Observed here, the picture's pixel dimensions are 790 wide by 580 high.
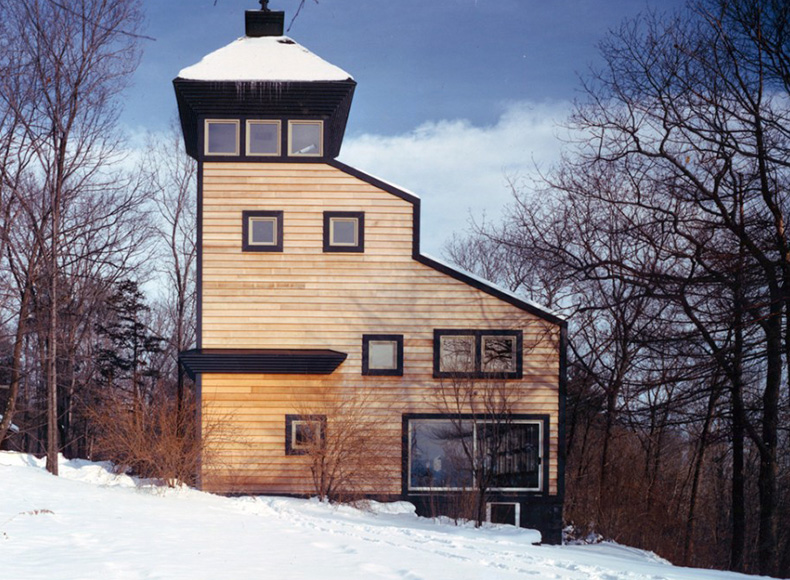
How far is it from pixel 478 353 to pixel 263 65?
8.06 meters

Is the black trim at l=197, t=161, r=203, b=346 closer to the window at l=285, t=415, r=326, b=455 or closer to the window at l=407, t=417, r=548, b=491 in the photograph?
the window at l=285, t=415, r=326, b=455

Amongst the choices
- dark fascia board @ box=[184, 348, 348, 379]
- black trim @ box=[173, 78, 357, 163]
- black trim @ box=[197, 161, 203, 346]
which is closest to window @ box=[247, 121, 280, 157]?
black trim @ box=[173, 78, 357, 163]

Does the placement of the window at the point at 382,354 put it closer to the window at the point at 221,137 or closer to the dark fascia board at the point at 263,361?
the dark fascia board at the point at 263,361

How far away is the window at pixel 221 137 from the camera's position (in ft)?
56.9

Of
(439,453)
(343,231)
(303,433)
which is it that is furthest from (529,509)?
(343,231)

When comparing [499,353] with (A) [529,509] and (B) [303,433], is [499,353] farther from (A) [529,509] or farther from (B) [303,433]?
(B) [303,433]

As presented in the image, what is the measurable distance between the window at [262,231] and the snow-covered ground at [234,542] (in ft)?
17.3

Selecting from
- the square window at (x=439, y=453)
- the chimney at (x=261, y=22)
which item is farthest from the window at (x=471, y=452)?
the chimney at (x=261, y=22)

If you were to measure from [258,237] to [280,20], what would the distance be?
6.07m

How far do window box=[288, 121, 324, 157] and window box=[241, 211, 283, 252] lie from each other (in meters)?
1.46

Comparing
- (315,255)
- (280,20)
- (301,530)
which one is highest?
(280,20)

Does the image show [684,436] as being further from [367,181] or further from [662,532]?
[367,181]

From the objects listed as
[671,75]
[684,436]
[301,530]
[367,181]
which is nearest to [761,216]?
[671,75]

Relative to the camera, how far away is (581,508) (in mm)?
20953
